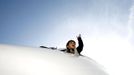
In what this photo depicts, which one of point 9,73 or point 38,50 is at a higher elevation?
point 38,50

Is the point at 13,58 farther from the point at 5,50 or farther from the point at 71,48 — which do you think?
the point at 71,48

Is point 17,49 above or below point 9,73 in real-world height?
above

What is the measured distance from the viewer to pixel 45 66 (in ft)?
20.0

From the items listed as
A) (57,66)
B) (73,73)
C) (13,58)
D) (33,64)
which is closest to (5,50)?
(13,58)

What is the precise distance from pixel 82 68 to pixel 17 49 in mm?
1702

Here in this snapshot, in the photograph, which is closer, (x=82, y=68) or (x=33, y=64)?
(x=33, y=64)

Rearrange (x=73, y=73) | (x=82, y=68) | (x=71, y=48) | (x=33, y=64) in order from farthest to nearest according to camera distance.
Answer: (x=71, y=48), (x=82, y=68), (x=73, y=73), (x=33, y=64)

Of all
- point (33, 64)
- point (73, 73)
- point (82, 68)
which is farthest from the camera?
point (82, 68)

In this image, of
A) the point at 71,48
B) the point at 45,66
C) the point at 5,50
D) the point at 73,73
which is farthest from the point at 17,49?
the point at 71,48

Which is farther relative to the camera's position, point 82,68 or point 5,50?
point 82,68

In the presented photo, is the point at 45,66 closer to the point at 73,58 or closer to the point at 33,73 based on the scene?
the point at 33,73

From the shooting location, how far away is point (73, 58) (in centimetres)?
725

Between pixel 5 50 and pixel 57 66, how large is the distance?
122 cm

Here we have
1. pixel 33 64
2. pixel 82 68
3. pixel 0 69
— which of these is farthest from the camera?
pixel 82 68
